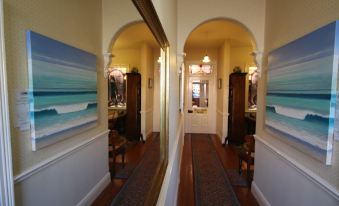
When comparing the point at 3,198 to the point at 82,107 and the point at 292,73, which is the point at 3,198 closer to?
the point at 82,107

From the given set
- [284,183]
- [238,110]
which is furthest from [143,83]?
[238,110]

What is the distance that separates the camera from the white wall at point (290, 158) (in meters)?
1.46

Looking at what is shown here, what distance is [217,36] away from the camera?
213 inches

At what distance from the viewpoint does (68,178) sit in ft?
2.22

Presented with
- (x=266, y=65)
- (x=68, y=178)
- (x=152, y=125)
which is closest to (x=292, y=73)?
(x=266, y=65)

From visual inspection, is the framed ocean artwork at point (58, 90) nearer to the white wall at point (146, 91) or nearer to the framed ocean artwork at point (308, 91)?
the white wall at point (146, 91)

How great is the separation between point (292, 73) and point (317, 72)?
36 centimetres

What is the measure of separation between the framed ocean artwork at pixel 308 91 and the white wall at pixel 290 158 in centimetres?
9

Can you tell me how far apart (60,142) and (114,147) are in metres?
0.27

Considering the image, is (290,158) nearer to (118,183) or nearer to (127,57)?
(118,183)

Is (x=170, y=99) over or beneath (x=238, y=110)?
over

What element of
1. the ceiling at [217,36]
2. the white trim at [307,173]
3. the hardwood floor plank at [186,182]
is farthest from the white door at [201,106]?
the white trim at [307,173]

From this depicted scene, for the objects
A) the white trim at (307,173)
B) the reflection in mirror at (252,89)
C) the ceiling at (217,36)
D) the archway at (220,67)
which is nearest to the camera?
the white trim at (307,173)

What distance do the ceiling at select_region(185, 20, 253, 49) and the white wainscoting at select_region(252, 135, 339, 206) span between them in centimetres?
279
